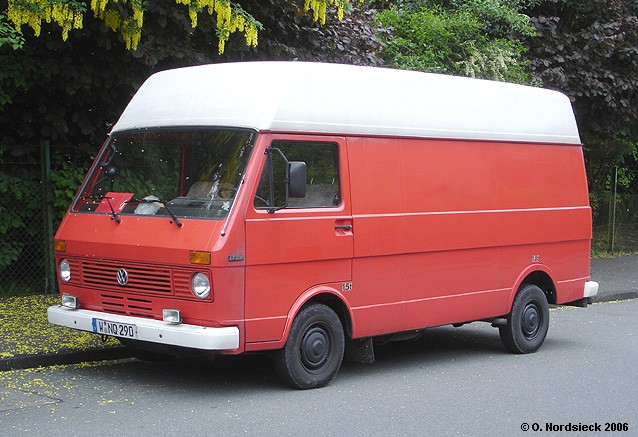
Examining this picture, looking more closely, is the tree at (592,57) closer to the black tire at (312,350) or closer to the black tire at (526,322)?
the black tire at (526,322)

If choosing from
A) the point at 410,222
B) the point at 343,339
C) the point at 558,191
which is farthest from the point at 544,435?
the point at 558,191

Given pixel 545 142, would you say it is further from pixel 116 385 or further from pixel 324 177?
pixel 116 385

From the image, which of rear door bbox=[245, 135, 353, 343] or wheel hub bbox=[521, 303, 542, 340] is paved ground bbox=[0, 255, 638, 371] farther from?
wheel hub bbox=[521, 303, 542, 340]

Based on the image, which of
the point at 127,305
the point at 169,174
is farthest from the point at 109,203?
the point at 127,305

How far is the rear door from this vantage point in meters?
7.98

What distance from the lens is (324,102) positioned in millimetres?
8617

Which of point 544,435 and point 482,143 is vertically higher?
point 482,143

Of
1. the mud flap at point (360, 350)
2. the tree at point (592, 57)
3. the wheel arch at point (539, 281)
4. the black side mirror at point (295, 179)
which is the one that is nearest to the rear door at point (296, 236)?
the black side mirror at point (295, 179)

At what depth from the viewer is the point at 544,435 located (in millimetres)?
7227

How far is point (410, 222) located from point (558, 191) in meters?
2.58

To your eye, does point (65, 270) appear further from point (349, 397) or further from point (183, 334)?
point (349, 397)

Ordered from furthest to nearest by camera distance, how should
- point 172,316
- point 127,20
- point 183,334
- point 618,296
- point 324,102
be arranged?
1. point 618,296
2. point 127,20
3. point 324,102
4. point 172,316
5. point 183,334

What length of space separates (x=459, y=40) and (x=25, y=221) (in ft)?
25.6

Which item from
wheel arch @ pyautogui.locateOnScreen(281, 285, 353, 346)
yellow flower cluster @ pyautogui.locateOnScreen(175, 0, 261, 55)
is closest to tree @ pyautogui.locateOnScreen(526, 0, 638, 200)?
yellow flower cluster @ pyautogui.locateOnScreen(175, 0, 261, 55)
